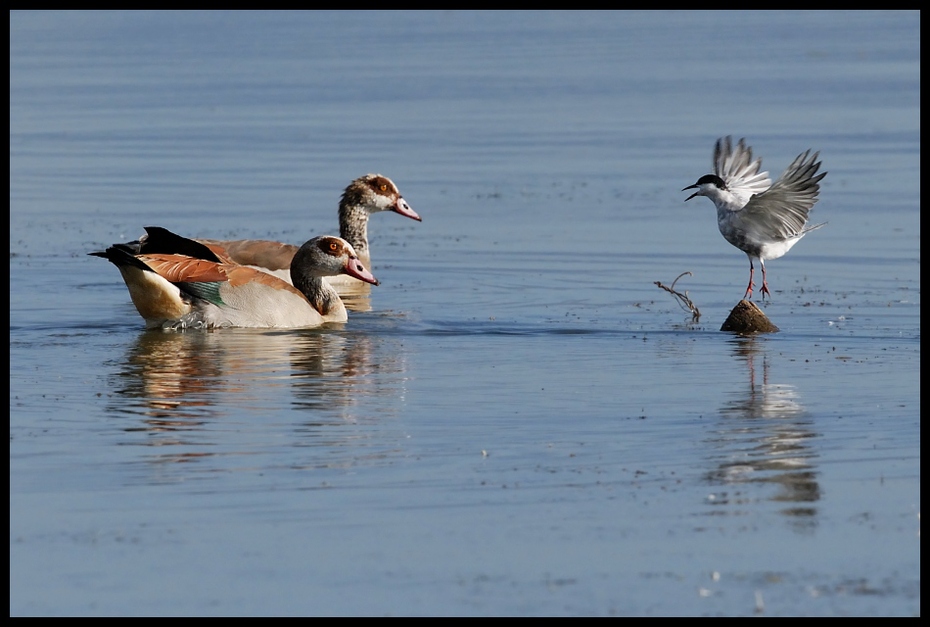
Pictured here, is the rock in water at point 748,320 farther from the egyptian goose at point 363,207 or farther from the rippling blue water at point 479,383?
the egyptian goose at point 363,207

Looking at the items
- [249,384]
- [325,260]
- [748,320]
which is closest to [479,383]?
[249,384]

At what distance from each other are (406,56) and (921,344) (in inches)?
1293

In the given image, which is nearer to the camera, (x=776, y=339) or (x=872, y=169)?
(x=776, y=339)

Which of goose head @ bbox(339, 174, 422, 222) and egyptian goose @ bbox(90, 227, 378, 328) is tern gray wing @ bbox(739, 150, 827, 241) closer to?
egyptian goose @ bbox(90, 227, 378, 328)

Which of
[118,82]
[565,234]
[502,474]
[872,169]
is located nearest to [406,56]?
[118,82]

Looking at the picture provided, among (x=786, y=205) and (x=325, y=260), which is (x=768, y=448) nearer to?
(x=786, y=205)

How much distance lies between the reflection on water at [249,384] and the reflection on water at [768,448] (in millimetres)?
1994

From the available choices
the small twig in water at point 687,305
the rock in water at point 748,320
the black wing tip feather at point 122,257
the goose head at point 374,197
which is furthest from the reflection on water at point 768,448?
the goose head at point 374,197

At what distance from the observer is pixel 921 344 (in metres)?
12.3

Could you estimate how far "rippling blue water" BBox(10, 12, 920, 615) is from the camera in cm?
652

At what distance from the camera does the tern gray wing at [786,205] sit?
44.1 feet

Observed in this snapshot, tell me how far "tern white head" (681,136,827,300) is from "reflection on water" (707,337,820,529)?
2.97 metres

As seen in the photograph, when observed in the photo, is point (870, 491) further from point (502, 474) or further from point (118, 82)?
point (118, 82)

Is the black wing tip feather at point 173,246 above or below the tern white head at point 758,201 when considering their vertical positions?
below
